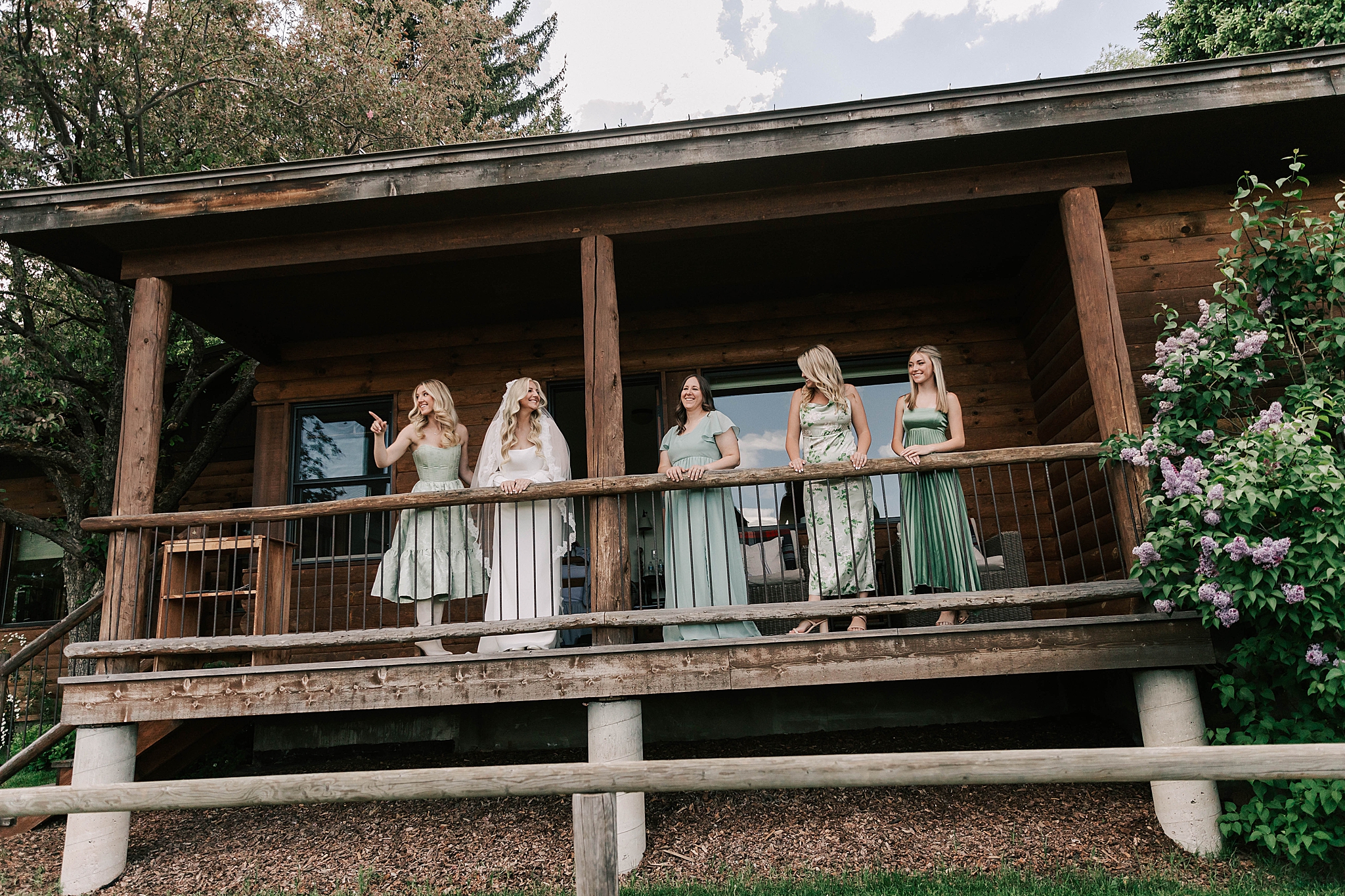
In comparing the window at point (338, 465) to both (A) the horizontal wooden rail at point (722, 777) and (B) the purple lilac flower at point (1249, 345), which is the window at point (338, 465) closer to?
(A) the horizontal wooden rail at point (722, 777)

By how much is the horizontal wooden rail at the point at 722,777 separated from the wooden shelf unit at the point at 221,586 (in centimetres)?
229

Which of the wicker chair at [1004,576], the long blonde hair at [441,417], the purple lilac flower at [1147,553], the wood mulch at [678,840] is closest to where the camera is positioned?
the purple lilac flower at [1147,553]

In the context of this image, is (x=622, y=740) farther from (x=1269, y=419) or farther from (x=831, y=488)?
(x=1269, y=419)

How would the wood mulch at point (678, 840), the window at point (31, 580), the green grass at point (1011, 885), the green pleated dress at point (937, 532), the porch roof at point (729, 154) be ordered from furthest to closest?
the window at point (31, 580) → the porch roof at point (729, 154) → the green pleated dress at point (937, 532) → the wood mulch at point (678, 840) → the green grass at point (1011, 885)

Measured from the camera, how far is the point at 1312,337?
4.73 metres

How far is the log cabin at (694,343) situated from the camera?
4.59 m

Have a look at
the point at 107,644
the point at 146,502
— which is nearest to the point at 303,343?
the point at 146,502

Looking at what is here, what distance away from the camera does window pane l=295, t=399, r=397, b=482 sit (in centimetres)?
749

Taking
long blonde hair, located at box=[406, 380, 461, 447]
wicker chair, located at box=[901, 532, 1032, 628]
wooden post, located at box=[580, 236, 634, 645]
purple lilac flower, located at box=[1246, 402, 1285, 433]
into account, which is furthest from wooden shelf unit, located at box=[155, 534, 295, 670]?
purple lilac flower, located at box=[1246, 402, 1285, 433]

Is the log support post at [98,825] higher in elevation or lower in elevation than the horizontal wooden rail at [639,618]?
lower

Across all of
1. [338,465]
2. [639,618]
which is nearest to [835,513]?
[639,618]

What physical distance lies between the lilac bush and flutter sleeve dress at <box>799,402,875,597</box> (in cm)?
134

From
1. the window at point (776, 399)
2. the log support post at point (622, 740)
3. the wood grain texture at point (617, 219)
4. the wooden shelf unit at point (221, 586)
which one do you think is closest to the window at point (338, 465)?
the wooden shelf unit at point (221, 586)

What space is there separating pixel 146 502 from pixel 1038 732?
5.90 metres
